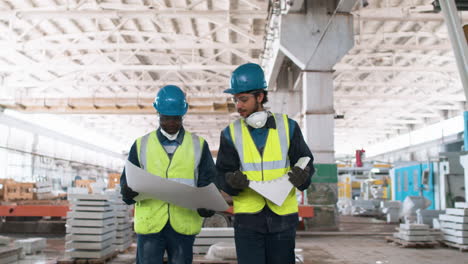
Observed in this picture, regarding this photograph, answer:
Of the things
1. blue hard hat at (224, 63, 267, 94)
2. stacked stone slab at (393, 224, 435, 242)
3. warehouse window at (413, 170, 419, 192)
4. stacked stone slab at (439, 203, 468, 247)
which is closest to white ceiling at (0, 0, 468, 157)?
warehouse window at (413, 170, 419, 192)

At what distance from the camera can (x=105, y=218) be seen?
7.05m

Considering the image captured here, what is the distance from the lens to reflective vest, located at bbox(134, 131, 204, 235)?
10.5ft

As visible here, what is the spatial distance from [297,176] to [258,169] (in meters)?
0.27

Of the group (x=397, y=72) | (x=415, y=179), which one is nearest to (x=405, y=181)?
(x=415, y=179)

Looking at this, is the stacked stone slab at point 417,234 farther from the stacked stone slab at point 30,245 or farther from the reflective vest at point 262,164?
the reflective vest at point 262,164

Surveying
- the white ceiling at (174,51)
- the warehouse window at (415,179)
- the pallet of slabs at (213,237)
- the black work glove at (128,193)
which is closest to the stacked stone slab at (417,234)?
the pallet of slabs at (213,237)

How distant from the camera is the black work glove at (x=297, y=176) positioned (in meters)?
2.76

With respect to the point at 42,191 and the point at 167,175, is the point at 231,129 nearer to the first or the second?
the point at 167,175

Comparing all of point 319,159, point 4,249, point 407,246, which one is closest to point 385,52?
point 319,159

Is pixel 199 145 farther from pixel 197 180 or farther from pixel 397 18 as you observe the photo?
pixel 397 18

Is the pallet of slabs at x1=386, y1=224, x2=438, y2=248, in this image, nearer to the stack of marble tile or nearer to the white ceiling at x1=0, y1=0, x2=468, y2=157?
the stack of marble tile

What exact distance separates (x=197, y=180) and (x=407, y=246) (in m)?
7.35

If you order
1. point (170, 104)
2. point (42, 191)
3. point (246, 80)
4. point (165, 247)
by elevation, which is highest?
point (246, 80)

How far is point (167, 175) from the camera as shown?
3.30 meters
